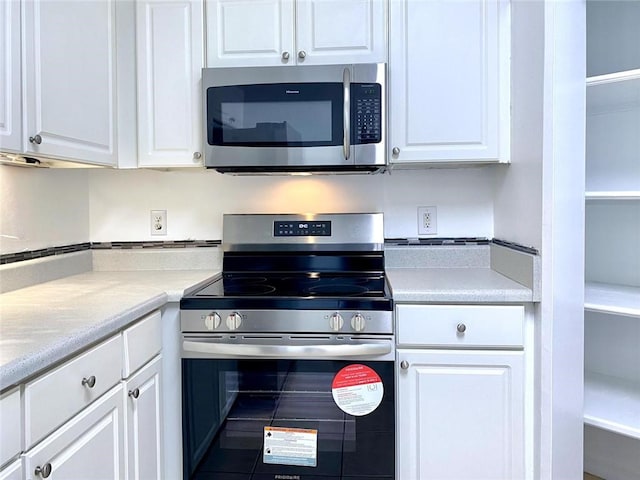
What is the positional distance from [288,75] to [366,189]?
59 cm

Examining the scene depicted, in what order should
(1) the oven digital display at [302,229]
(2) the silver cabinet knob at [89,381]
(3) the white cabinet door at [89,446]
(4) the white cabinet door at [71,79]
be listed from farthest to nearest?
(1) the oven digital display at [302,229]
(4) the white cabinet door at [71,79]
(2) the silver cabinet knob at [89,381]
(3) the white cabinet door at [89,446]

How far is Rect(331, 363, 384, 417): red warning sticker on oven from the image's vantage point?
1.45 metres

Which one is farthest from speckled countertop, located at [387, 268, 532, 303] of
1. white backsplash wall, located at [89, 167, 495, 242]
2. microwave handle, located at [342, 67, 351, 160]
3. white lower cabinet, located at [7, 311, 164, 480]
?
white lower cabinet, located at [7, 311, 164, 480]

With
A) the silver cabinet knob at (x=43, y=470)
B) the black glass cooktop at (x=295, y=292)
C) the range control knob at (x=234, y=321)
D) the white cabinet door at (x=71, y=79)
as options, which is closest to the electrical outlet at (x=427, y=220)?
the black glass cooktop at (x=295, y=292)

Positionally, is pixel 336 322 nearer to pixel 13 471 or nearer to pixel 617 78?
pixel 13 471

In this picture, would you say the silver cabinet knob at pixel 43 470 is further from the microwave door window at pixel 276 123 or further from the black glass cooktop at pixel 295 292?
the microwave door window at pixel 276 123

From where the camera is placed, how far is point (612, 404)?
156cm

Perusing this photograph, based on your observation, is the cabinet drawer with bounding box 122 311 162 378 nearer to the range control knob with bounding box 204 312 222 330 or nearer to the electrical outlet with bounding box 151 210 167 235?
the range control knob with bounding box 204 312 222 330

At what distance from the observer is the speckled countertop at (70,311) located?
91cm

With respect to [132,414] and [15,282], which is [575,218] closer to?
[132,414]

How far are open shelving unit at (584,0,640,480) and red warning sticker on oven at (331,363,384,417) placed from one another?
748 millimetres

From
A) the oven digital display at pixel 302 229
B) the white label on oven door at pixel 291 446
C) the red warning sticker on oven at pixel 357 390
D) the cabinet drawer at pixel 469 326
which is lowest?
the white label on oven door at pixel 291 446

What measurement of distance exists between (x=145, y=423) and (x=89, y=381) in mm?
374

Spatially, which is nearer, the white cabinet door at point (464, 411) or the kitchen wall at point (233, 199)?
the white cabinet door at point (464, 411)
